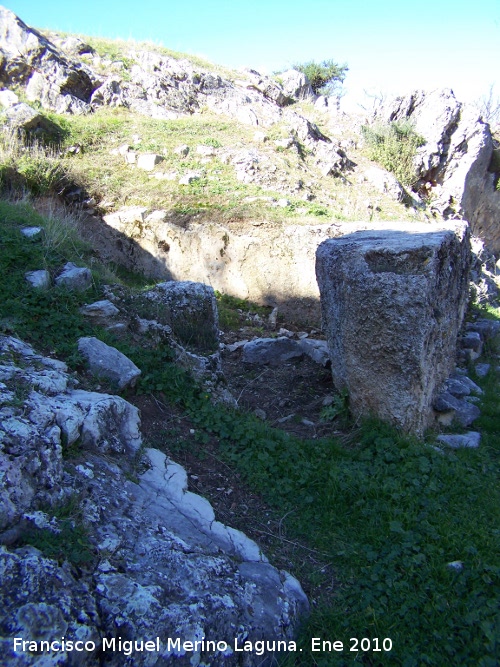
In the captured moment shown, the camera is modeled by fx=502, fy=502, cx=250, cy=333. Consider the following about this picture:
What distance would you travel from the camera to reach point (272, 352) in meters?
5.46

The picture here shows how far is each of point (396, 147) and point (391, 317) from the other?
9.75 meters

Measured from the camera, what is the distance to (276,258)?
25.5 feet

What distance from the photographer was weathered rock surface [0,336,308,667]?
187 centimetres

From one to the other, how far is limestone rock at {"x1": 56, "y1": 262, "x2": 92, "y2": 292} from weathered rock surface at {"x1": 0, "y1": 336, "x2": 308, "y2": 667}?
139cm

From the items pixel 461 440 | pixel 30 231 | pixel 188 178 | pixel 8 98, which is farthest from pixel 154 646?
pixel 8 98

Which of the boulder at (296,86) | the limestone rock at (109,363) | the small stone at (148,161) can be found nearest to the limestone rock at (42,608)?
the limestone rock at (109,363)

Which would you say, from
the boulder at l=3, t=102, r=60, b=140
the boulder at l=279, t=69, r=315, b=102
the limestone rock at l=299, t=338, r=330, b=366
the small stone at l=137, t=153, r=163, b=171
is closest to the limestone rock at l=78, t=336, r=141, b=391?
the limestone rock at l=299, t=338, r=330, b=366

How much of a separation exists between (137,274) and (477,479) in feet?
20.5

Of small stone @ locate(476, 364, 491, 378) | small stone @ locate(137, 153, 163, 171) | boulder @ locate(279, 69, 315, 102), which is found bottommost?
small stone @ locate(476, 364, 491, 378)

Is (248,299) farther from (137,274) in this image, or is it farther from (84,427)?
(84,427)

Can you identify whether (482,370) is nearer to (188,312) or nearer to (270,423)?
(270,423)

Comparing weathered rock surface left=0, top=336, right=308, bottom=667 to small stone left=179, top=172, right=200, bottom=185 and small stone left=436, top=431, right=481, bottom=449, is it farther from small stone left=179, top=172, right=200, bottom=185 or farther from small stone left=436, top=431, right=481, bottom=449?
small stone left=179, top=172, right=200, bottom=185

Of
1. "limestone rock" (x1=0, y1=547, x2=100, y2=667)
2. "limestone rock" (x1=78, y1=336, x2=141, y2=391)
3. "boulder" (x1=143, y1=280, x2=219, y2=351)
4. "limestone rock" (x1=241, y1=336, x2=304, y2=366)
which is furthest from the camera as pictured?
"limestone rock" (x1=241, y1=336, x2=304, y2=366)

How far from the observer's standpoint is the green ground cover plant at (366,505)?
234cm
